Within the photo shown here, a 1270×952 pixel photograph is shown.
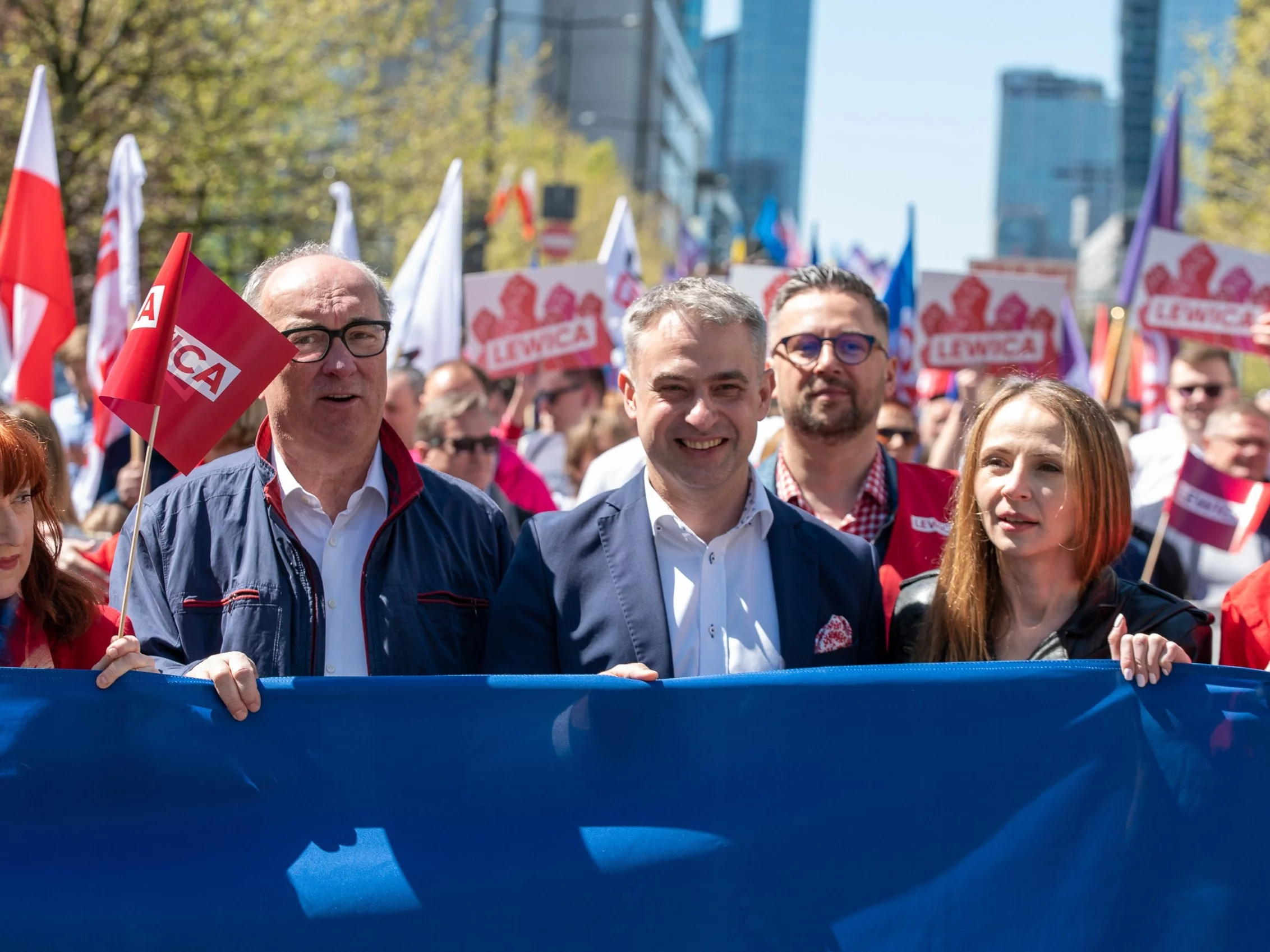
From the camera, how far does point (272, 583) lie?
9.82ft

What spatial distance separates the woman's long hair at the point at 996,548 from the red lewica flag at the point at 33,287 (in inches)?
165

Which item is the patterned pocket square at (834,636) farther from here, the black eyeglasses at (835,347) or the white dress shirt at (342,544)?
the black eyeglasses at (835,347)

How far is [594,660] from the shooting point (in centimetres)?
298

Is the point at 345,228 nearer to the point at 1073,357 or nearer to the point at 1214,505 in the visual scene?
the point at 1073,357

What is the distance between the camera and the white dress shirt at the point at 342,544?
305cm

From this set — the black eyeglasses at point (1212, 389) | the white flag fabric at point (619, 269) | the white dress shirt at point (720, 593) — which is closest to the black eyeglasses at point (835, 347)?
the white dress shirt at point (720, 593)

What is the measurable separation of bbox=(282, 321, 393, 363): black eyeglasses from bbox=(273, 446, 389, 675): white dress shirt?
0.25 metres

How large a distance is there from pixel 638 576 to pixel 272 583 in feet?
2.51

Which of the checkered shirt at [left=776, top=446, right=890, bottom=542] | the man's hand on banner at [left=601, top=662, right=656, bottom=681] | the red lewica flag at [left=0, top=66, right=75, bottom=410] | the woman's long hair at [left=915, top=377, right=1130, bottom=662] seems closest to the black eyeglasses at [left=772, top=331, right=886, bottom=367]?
the checkered shirt at [left=776, top=446, right=890, bottom=542]

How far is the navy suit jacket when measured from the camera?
9.82ft

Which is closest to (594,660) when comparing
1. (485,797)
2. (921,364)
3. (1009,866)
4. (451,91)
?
(485,797)

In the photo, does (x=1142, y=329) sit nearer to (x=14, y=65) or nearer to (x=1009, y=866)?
(x=1009, y=866)

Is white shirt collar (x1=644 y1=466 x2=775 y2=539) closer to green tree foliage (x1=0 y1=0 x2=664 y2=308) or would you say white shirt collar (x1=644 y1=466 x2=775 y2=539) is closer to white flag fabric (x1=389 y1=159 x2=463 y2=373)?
white flag fabric (x1=389 y1=159 x2=463 y2=373)

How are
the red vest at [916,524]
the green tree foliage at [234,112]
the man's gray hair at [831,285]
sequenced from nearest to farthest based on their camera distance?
Result: the red vest at [916,524], the man's gray hair at [831,285], the green tree foliage at [234,112]
